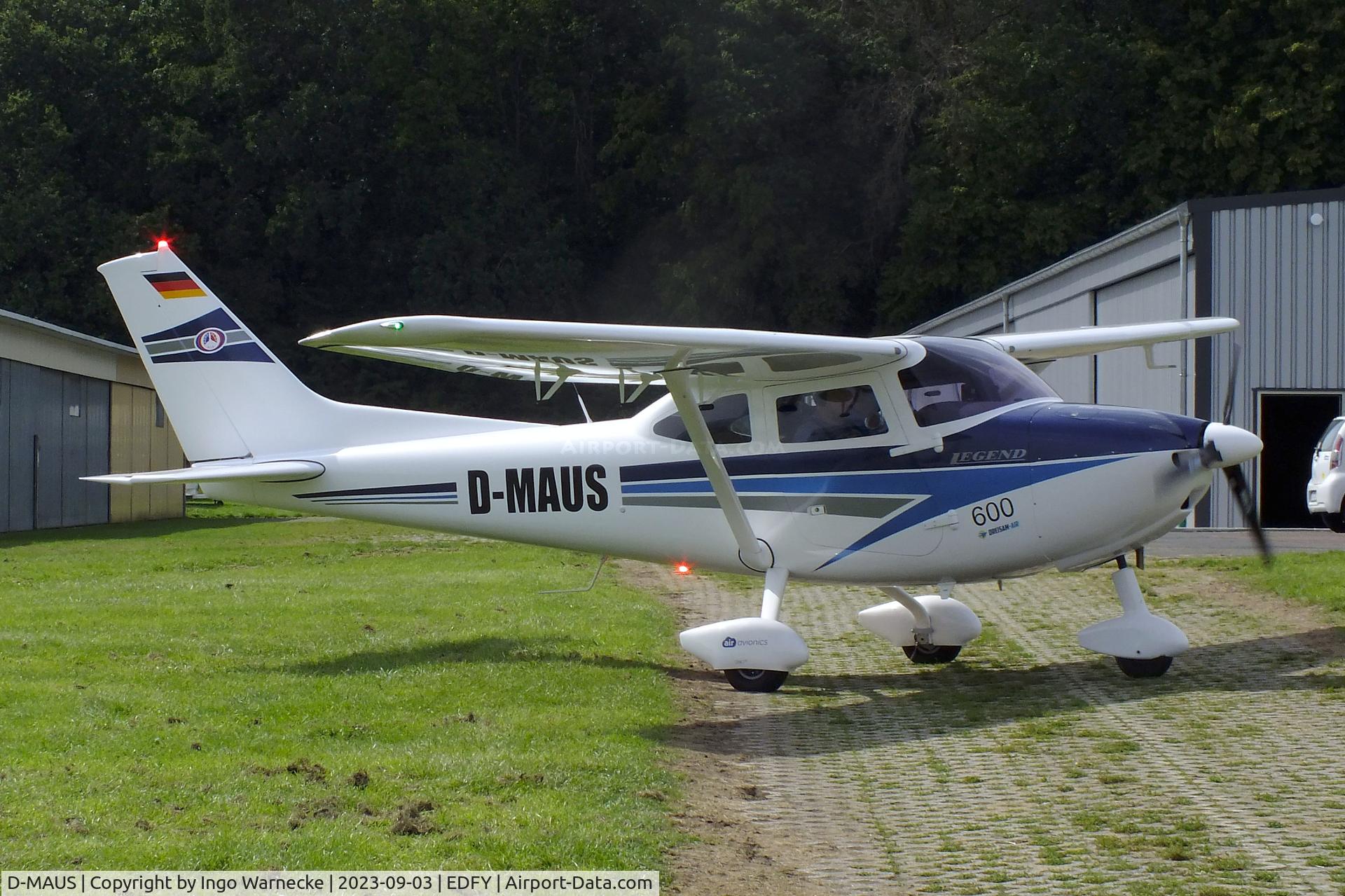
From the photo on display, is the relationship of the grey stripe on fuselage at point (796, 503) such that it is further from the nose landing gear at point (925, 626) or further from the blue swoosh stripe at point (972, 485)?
the nose landing gear at point (925, 626)

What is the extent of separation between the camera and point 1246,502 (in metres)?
9.44

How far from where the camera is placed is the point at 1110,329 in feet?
39.0

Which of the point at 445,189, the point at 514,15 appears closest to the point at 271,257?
the point at 445,189

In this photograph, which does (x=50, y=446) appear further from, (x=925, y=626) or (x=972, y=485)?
(x=972, y=485)

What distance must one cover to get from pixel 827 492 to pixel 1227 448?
263 cm

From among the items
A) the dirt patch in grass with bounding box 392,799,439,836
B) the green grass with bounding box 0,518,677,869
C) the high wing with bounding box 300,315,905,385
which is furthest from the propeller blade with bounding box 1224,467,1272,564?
the dirt patch in grass with bounding box 392,799,439,836

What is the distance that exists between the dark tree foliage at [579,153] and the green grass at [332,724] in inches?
1312

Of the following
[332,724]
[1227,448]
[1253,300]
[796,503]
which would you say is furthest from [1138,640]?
Answer: [1253,300]

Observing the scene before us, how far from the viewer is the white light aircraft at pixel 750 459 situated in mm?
8883

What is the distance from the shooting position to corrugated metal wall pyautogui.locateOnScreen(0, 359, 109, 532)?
24.9 meters

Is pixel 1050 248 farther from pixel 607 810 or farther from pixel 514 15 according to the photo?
pixel 607 810

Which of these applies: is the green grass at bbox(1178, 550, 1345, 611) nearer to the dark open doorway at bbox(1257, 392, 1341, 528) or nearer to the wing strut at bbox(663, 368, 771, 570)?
the wing strut at bbox(663, 368, 771, 570)

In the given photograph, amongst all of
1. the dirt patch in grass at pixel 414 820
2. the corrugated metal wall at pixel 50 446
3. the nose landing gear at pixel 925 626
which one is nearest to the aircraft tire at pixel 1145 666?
the nose landing gear at pixel 925 626
